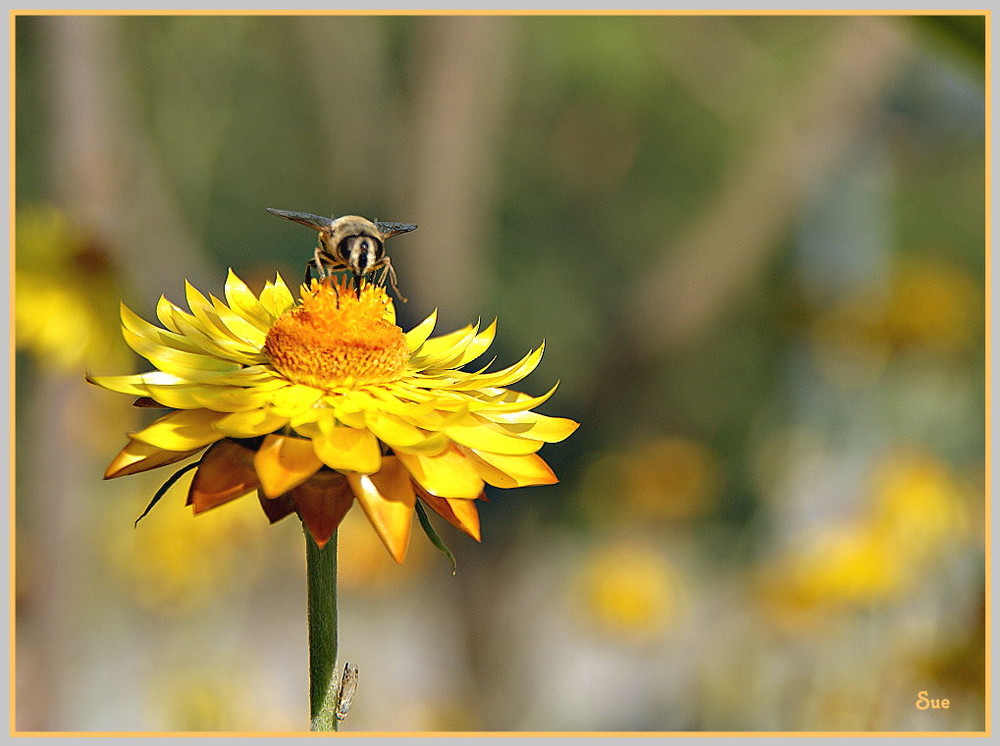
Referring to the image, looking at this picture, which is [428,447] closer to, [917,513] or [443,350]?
[443,350]

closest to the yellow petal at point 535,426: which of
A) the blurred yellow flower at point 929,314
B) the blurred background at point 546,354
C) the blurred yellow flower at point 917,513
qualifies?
the blurred background at point 546,354

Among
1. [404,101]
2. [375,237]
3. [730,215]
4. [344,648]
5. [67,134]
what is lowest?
[344,648]

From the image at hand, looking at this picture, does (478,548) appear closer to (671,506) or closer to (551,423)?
(671,506)

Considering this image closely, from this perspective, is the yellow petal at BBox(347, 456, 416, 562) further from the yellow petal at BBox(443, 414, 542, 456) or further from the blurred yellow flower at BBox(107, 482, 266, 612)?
the blurred yellow flower at BBox(107, 482, 266, 612)

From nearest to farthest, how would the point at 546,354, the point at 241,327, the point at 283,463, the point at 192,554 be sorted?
the point at 283,463
the point at 241,327
the point at 192,554
the point at 546,354

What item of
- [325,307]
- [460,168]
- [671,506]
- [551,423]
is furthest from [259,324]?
[671,506]

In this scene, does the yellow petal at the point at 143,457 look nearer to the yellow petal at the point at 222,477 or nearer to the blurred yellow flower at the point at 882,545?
the yellow petal at the point at 222,477

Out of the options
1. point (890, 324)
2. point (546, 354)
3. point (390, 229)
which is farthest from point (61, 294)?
point (546, 354)
